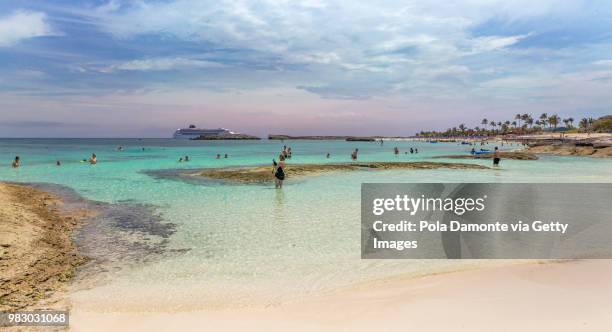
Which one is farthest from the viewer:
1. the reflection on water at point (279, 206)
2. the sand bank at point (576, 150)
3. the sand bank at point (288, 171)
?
the sand bank at point (576, 150)

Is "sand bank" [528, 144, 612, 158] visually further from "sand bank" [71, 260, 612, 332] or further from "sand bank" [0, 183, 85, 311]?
"sand bank" [0, 183, 85, 311]

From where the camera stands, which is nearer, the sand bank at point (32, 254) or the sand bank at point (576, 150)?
the sand bank at point (32, 254)

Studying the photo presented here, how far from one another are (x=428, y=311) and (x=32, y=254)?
10.6 metres

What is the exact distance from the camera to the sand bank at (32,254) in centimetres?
814

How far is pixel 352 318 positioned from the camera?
22.7 feet

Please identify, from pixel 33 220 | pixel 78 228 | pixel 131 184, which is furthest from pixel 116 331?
pixel 131 184

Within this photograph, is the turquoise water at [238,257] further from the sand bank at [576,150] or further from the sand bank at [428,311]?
the sand bank at [576,150]

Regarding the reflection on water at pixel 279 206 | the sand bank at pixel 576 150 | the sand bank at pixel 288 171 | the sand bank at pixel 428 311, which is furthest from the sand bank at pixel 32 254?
the sand bank at pixel 576 150

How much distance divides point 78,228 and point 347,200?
12535 millimetres

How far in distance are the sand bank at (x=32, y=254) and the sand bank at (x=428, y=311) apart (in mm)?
2012

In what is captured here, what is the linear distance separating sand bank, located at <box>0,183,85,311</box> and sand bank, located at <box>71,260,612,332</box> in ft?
6.60

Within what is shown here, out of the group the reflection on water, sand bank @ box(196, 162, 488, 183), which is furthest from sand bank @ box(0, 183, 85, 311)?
sand bank @ box(196, 162, 488, 183)

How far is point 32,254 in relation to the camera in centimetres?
1049

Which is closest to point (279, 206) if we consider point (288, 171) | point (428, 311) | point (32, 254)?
point (32, 254)
